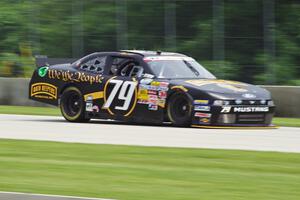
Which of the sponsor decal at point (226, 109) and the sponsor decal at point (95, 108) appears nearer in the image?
the sponsor decal at point (226, 109)

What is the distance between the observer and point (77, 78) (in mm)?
17469

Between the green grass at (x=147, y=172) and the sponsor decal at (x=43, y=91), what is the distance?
17.1 feet

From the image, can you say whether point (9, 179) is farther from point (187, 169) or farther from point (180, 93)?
point (180, 93)

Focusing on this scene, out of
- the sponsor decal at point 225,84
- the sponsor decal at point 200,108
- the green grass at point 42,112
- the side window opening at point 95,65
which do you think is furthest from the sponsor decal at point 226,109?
the side window opening at point 95,65

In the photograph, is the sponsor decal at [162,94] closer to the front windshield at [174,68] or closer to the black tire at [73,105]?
the front windshield at [174,68]

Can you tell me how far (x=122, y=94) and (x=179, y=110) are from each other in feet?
4.18

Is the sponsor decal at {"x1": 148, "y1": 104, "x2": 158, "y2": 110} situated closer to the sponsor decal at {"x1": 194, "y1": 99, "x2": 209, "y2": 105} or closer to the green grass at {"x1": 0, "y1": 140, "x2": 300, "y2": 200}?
the sponsor decal at {"x1": 194, "y1": 99, "x2": 209, "y2": 105}

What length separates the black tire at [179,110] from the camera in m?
15.8

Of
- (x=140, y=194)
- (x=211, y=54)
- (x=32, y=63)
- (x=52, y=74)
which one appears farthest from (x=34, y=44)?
(x=140, y=194)

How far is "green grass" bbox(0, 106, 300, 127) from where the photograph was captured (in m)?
18.2

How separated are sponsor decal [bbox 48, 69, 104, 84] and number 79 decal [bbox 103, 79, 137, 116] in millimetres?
327

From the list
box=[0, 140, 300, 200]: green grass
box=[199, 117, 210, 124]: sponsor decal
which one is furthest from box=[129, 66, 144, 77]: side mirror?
box=[0, 140, 300, 200]: green grass

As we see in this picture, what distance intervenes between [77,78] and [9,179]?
26.9 ft

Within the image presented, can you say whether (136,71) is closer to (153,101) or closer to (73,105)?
(153,101)
